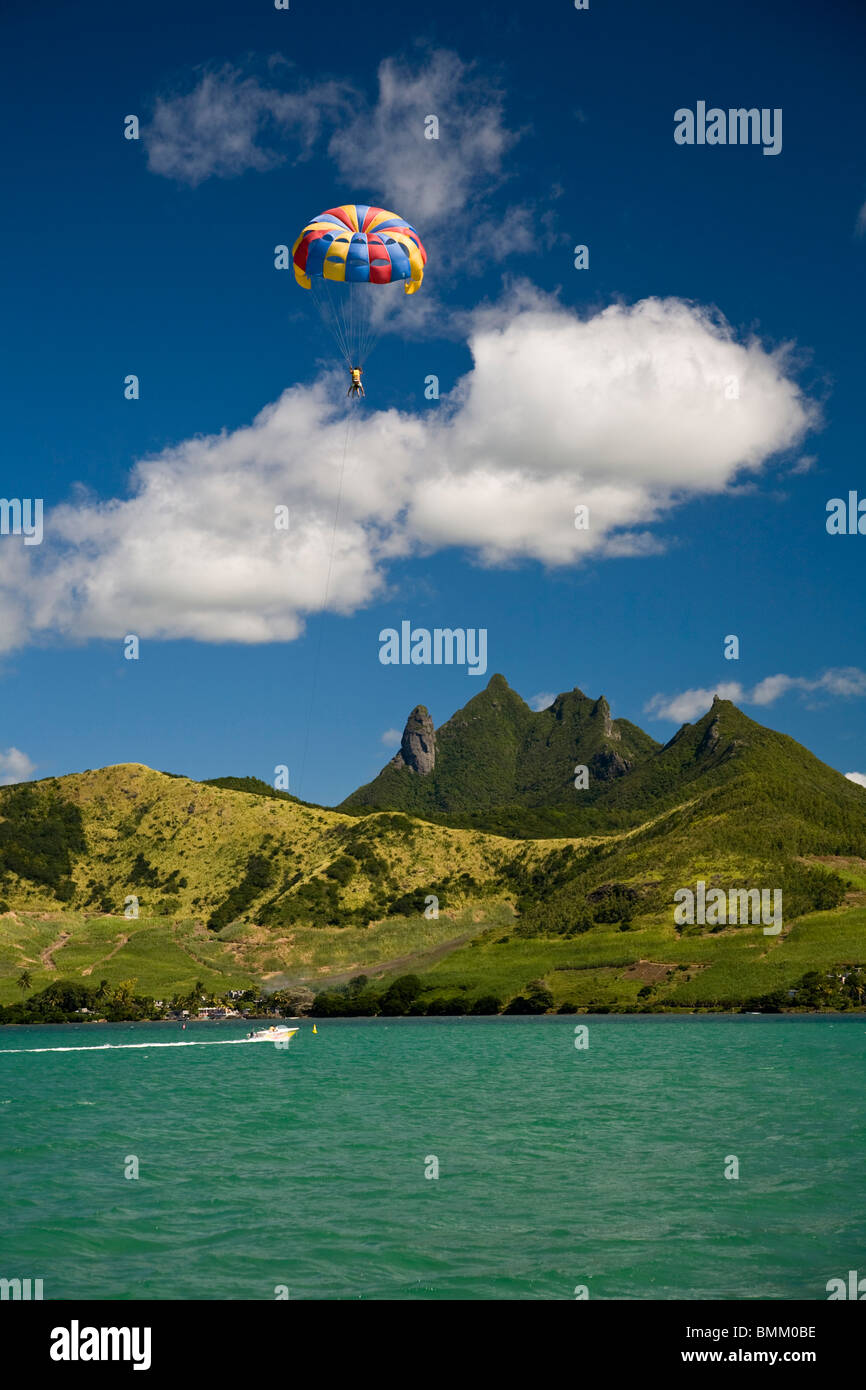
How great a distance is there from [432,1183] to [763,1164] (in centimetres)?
1253

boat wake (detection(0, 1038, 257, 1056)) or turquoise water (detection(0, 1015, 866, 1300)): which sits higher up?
turquoise water (detection(0, 1015, 866, 1300))

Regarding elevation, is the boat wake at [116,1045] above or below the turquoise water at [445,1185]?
below

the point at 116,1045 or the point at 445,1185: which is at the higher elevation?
the point at 445,1185

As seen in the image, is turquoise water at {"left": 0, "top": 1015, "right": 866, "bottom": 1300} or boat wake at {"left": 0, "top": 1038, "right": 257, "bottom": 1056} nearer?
turquoise water at {"left": 0, "top": 1015, "right": 866, "bottom": 1300}

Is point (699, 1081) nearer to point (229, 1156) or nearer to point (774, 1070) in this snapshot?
point (774, 1070)

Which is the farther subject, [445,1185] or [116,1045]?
[116,1045]

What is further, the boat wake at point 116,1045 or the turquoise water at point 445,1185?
the boat wake at point 116,1045

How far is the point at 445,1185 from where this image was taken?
35.2 m

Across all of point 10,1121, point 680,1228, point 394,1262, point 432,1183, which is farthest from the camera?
point 10,1121

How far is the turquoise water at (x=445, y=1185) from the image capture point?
81.8 ft

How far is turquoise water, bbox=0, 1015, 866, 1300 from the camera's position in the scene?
81.8 ft
